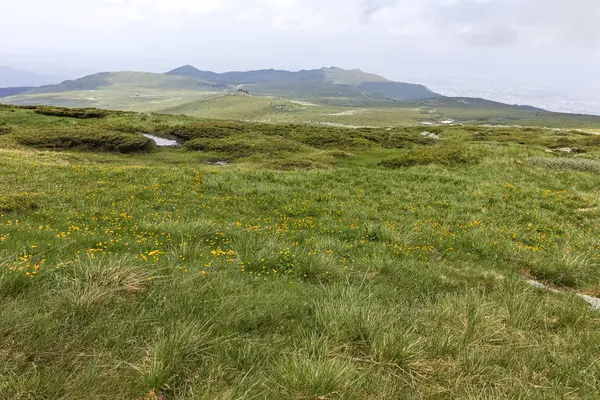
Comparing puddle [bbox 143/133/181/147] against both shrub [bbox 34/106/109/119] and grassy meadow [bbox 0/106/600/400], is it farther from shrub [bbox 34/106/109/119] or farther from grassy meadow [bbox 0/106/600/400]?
grassy meadow [bbox 0/106/600/400]

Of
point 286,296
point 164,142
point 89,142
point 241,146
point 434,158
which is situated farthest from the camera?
point 164,142

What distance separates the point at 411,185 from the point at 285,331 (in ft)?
62.6

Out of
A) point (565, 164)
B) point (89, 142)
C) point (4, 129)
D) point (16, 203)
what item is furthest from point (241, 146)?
point (565, 164)

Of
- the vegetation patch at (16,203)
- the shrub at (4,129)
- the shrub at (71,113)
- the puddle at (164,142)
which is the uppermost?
the shrub at (71,113)

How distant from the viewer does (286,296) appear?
598cm

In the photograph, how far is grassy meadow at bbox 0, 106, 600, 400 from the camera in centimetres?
378

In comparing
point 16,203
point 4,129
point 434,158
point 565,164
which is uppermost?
point 4,129

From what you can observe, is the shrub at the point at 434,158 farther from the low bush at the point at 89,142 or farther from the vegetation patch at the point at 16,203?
the vegetation patch at the point at 16,203

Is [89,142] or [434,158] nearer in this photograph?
[434,158]

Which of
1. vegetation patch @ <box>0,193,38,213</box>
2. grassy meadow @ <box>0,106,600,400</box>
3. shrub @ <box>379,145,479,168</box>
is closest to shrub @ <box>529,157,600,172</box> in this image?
shrub @ <box>379,145,479,168</box>

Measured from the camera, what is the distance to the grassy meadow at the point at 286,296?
12.4ft

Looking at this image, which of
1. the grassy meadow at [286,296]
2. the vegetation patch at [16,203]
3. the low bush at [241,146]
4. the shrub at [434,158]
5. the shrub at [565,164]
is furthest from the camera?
the low bush at [241,146]

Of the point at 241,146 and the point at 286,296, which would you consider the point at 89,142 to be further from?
the point at 286,296

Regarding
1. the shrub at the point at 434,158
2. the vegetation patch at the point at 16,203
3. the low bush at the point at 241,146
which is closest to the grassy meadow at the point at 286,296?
the vegetation patch at the point at 16,203
